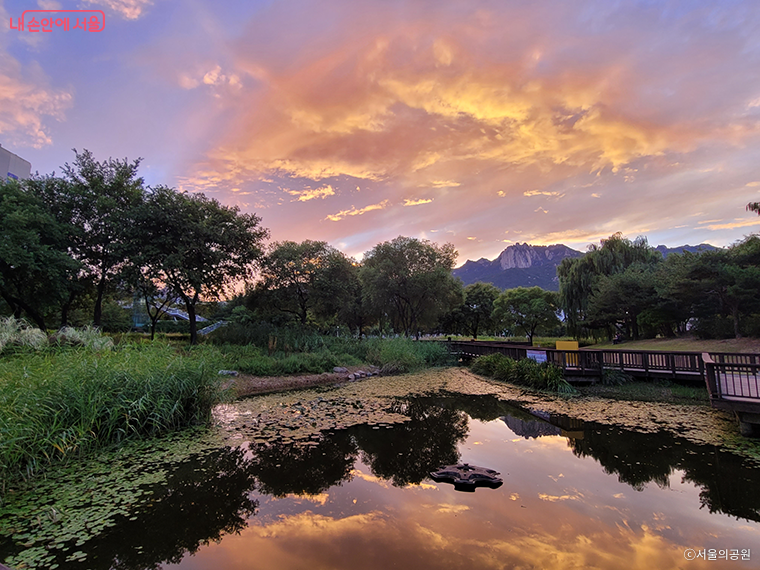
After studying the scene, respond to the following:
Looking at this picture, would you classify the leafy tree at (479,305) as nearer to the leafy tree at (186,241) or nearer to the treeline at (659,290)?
the treeline at (659,290)

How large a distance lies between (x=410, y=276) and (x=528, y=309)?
16.9 meters

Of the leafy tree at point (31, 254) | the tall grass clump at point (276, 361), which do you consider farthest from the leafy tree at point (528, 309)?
the leafy tree at point (31, 254)

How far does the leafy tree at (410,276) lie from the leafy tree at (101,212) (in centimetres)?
1400

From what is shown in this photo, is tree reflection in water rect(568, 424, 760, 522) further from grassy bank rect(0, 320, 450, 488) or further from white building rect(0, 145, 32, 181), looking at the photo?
white building rect(0, 145, 32, 181)

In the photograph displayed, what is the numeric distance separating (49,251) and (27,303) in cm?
412

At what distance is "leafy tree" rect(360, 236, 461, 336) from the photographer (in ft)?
76.8

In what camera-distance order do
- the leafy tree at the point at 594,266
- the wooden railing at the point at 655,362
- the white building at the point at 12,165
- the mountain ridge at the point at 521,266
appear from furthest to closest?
the mountain ridge at the point at 521,266, the white building at the point at 12,165, the leafy tree at the point at 594,266, the wooden railing at the point at 655,362

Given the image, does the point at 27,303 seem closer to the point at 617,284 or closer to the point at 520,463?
the point at 520,463

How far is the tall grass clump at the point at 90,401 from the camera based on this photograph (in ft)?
14.8

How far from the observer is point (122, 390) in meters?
5.83

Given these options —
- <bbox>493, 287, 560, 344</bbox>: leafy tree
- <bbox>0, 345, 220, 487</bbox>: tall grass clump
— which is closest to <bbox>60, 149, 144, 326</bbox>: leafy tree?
<bbox>0, 345, 220, 487</bbox>: tall grass clump

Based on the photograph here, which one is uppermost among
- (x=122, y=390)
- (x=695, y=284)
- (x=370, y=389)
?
(x=695, y=284)

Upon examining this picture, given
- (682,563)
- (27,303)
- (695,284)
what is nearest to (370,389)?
(682,563)

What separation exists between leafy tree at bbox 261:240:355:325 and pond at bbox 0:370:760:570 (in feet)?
46.6
